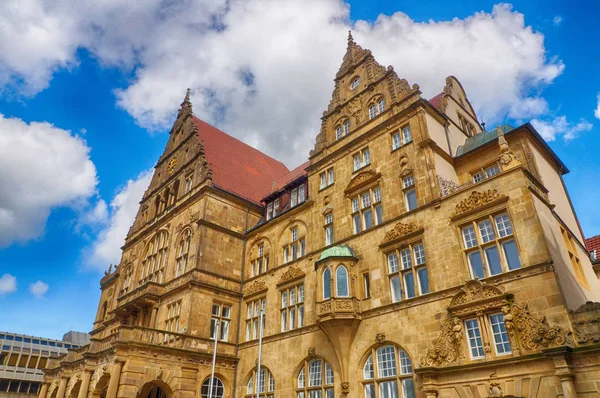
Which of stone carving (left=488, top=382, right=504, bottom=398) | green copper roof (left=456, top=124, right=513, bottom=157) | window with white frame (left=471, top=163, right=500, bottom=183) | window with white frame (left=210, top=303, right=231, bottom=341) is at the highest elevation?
green copper roof (left=456, top=124, right=513, bottom=157)

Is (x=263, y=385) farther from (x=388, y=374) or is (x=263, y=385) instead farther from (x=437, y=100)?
(x=437, y=100)

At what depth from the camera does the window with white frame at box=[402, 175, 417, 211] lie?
64.8ft

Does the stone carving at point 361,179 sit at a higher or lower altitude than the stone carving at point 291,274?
higher

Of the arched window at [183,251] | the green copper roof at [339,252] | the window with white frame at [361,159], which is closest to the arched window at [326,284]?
the green copper roof at [339,252]

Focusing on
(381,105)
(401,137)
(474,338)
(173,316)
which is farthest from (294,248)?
(474,338)

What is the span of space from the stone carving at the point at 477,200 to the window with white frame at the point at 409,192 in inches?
101

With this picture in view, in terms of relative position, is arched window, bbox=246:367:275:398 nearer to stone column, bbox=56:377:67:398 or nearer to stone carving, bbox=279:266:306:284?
stone carving, bbox=279:266:306:284

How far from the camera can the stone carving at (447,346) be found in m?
15.2

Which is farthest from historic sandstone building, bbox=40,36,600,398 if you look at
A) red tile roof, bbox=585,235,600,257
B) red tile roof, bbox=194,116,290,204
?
red tile roof, bbox=585,235,600,257

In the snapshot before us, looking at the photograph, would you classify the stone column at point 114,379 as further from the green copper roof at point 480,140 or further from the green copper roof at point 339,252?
the green copper roof at point 480,140

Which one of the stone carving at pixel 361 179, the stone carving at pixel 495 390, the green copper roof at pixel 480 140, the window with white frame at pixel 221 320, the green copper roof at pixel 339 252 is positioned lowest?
the stone carving at pixel 495 390

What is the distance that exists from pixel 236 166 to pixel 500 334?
2387 centimetres

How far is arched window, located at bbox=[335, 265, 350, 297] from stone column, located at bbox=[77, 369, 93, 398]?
13915mm

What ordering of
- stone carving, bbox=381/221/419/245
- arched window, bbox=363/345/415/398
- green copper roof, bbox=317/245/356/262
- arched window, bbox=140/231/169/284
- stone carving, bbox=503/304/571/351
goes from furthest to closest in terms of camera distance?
1. arched window, bbox=140/231/169/284
2. green copper roof, bbox=317/245/356/262
3. stone carving, bbox=381/221/419/245
4. arched window, bbox=363/345/415/398
5. stone carving, bbox=503/304/571/351
